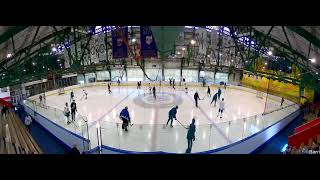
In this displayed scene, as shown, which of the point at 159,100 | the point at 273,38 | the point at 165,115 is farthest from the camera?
the point at 159,100

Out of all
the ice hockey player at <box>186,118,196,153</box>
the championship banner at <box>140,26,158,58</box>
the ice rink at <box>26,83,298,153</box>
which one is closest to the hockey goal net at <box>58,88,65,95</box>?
the ice rink at <box>26,83,298,153</box>

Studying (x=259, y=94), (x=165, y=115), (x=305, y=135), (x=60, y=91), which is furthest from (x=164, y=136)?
(x=60, y=91)

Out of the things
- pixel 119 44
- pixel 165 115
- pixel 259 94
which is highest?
pixel 119 44

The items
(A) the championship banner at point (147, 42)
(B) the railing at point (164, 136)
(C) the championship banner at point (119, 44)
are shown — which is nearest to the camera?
(B) the railing at point (164, 136)

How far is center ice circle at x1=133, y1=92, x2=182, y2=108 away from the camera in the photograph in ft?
56.9

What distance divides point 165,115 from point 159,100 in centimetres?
338

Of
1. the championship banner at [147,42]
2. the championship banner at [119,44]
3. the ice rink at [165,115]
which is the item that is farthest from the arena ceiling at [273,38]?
the championship banner at [147,42]

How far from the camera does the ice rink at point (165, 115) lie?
1062 centimetres

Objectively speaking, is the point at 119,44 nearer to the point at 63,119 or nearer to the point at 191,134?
the point at 63,119

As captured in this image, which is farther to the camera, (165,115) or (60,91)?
(60,91)

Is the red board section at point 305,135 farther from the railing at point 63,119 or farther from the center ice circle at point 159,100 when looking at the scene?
the center ice circle at point 159,100

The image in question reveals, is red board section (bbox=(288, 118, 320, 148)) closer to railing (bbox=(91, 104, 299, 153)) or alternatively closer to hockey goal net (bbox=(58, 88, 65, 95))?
railing (bbox=(91, 104, 299, 153))

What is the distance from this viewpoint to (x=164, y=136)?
10.5 meters
